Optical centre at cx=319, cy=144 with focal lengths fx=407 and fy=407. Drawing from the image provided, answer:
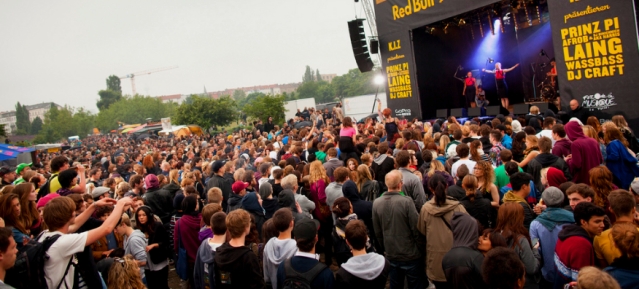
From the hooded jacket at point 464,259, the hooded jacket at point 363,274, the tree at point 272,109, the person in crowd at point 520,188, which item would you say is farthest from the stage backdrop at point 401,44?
the tree at point 272,109

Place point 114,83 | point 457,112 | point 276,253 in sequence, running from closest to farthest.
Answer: point 276,253, point 457,112, point 114,83

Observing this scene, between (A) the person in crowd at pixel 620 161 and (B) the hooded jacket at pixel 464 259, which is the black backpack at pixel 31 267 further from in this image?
(A) the person in crowd at pixel 620 161

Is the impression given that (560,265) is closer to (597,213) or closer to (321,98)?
(597,213)

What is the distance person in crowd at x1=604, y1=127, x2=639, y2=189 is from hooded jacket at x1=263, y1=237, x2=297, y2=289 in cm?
466

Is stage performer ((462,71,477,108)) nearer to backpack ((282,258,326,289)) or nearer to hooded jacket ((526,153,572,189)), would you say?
hooded jacket ((526,153,572,189))

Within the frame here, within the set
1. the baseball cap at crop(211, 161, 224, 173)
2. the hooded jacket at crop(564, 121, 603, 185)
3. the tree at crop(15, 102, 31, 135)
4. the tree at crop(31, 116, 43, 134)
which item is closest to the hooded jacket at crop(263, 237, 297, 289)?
the baseball cap at crop(211, 161, 224, 173)

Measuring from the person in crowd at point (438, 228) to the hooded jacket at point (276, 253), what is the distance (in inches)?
50.6

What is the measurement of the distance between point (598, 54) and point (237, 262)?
32.9 feet

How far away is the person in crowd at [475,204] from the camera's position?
397cm

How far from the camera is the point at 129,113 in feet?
320

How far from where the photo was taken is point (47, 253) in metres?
2.82

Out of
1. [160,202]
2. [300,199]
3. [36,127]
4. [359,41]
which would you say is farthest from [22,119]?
[300,199]

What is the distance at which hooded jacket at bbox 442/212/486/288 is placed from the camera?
293cm

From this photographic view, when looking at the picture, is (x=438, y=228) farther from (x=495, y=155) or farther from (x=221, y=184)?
(x=221, y=184)
